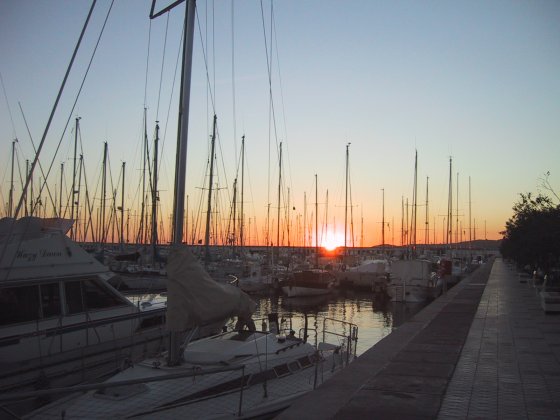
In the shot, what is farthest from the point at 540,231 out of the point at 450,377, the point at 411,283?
the point at 450,377

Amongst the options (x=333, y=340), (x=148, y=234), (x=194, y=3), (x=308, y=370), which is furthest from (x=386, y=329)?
(x=148, y=234)

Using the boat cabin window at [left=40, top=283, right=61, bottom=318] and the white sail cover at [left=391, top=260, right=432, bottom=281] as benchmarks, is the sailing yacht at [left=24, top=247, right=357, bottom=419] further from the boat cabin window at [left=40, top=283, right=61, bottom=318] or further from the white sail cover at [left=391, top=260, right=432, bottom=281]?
the white sail cover at [left=391, top=260, right=432, bottom=281]

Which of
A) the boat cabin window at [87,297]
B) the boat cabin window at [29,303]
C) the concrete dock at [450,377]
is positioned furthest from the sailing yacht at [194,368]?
the boat cabin window at [87,297]

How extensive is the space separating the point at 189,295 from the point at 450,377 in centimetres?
469

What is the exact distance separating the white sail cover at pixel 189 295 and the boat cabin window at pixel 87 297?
4.25 meters

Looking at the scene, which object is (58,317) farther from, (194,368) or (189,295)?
(194,368)

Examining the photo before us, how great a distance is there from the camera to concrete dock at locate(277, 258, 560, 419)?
722cm

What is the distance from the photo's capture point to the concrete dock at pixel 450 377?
23.7ft

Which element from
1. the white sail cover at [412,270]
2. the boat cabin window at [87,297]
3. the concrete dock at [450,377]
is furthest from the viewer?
the white sail cover at [412,270]

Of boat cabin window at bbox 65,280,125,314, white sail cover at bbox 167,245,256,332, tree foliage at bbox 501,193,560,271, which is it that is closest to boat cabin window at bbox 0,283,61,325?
boat cabin window at bbox 65,280,125,314

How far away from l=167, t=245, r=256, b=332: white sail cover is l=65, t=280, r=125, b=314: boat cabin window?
13.9 feet

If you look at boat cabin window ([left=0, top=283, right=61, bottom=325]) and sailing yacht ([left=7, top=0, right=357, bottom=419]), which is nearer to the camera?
sailing yacht ([left=7, top=0, right=357, bottom=419])

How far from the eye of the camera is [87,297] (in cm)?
1198

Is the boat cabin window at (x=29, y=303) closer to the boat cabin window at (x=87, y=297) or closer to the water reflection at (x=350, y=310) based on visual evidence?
the boat cabin window at (x=87, y=297)
